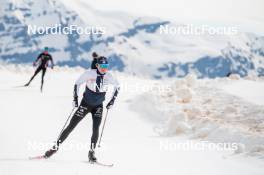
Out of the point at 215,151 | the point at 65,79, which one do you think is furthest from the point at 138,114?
the point at 65,79

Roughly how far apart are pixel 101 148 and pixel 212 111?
757cm

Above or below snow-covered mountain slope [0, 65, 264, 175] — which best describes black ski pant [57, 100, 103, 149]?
above

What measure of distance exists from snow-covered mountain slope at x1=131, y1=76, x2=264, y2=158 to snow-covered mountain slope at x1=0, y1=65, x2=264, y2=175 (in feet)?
2.00

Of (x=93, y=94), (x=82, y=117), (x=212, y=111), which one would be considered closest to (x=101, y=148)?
(x=82, y=117)

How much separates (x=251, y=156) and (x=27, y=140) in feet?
20.1

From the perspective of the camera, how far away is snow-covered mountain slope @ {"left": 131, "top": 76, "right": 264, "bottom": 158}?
15781 millimetres

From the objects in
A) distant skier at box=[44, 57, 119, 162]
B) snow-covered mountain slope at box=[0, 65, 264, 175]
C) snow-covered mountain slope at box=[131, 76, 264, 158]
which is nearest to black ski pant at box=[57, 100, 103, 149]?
distant skier at box=[44, 57, 119, 162]

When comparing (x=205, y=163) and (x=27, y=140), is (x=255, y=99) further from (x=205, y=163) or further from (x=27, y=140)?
(x=27, y=140)

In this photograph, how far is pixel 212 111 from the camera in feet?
68.0

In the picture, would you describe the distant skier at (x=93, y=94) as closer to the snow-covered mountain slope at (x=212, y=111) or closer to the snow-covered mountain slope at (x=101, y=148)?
the snow-covered mountain slope at (x=101, y=148)

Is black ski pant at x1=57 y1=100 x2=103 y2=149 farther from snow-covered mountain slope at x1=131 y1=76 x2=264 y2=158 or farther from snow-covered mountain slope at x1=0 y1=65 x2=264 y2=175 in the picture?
snow-covered mountain slope at x1=131 y1=76 x2=264 y2=158

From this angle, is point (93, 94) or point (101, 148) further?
point (101, 148)

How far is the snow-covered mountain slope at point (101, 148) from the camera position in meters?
10.9

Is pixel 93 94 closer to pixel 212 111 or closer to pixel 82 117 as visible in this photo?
pixel 82 117
